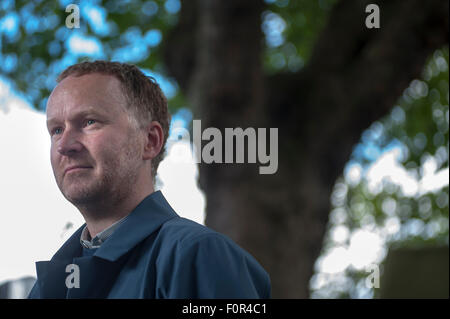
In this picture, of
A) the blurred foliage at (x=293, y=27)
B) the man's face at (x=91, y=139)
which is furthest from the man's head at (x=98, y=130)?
the blurred foliage at (x=293, y=27)

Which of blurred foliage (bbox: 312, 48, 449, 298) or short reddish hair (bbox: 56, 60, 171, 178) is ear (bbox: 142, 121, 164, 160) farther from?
blurred foliage (bbox: 312, 48, 449, 298)

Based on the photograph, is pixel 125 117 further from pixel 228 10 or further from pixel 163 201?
pixel 228 10

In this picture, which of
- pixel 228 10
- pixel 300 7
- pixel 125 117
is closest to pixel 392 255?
pixel 228 10

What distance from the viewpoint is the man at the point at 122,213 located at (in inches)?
38.3

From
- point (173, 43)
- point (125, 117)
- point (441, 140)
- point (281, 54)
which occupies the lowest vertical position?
point (125, 117)

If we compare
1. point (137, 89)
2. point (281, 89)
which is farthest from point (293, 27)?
point (137, 89)

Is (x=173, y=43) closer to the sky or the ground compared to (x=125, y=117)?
closer to the sky

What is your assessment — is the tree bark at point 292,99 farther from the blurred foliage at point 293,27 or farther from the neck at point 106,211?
the neck at point 106,211

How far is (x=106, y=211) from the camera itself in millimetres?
1149

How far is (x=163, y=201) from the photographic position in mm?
1237

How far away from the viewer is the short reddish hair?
117 cm

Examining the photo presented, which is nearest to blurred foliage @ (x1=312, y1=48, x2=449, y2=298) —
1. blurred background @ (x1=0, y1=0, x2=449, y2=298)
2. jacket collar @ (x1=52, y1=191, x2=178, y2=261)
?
blurred background @ (x1=0, y1=0, x2=449, y2=298)

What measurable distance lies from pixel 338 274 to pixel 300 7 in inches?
274

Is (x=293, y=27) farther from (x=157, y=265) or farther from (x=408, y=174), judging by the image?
(x=157, y=265)
